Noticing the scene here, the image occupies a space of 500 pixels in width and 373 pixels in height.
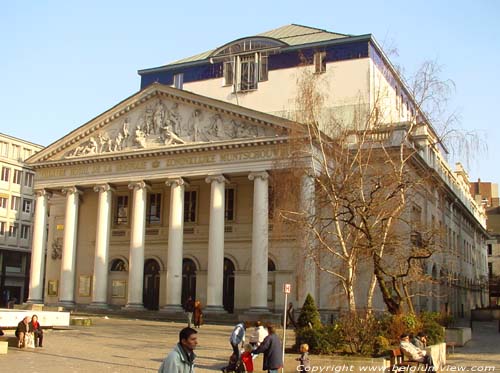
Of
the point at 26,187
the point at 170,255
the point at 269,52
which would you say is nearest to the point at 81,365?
the point at 170,255

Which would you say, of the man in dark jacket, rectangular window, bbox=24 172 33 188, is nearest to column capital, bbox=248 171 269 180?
the man in dark jacket

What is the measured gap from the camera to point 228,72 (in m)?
52.2

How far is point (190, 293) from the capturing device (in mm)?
45500

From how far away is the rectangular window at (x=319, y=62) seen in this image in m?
48.1

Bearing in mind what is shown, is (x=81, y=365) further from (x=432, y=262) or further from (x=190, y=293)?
(x=432, y=262)

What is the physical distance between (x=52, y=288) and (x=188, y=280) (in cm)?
1198

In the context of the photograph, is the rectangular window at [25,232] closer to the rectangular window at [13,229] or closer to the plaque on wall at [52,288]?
the rectangular window at [13,229]

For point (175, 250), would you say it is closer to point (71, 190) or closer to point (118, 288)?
point (118, 288)

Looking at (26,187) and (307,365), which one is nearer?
(307,365)

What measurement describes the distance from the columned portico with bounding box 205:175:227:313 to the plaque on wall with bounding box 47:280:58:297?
16.2 metres

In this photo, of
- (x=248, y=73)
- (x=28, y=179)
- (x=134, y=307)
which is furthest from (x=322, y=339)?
(x=28, y=179)

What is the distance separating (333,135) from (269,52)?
24.6 m

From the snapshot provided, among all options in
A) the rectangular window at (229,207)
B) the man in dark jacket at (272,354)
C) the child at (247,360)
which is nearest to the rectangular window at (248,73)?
the rectangular window at (229,207)

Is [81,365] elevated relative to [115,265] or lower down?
lower down
